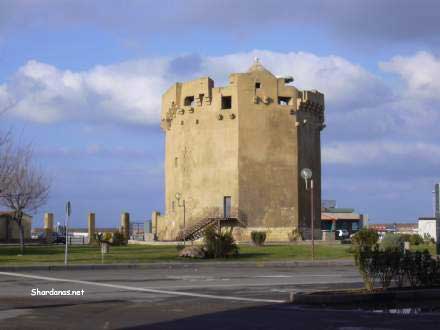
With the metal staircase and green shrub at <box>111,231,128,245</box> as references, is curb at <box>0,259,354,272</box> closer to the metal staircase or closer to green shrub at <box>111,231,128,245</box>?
green shrub at <box>111,231,128,245</box>

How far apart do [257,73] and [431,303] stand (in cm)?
4371

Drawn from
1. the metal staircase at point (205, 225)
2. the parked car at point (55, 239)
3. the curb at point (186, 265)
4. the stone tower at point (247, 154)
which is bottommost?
the curb at point (186, 265)

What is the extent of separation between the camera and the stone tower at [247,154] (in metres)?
55.0

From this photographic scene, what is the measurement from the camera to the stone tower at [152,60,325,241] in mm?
55031

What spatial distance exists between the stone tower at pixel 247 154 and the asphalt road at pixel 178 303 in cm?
3411

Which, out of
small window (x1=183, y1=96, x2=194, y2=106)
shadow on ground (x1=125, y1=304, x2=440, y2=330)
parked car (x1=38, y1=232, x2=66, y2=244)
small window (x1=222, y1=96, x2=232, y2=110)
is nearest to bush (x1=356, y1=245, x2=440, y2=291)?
shadow on ground (x1=125, y1=304, x2=440, y2=330)

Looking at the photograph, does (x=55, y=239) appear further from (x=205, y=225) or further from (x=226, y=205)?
(x=226, y=205)

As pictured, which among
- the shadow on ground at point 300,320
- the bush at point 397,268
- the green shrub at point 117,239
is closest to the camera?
the shadow on ground at point 300,320

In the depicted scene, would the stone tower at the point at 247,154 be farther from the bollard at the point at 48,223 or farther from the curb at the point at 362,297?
the curb at the point at 362,297

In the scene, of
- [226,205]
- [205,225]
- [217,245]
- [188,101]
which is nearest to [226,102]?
[188,101]

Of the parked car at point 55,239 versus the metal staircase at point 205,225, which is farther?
the metal staircase at point 205,225

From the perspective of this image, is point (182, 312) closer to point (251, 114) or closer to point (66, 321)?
point (66, 321)

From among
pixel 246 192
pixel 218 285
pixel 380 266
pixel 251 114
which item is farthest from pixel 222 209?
pixel 380 266

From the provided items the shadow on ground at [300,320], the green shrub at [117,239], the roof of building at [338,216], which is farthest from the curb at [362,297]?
the roof of building at [338,216]
